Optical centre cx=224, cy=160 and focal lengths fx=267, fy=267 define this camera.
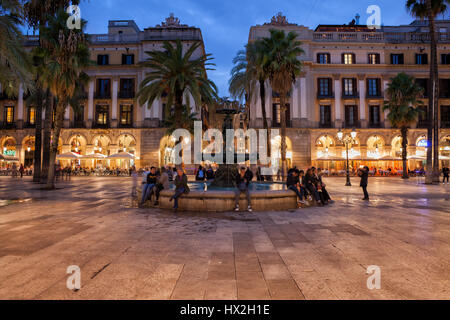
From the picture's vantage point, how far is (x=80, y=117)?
37938 mm

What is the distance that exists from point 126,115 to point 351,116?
32106 mm

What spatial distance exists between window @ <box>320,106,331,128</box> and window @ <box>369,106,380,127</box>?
5.90m

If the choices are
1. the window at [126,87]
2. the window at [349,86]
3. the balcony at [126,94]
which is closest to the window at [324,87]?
the window at [349,86]

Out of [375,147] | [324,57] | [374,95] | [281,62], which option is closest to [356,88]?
[374,95]

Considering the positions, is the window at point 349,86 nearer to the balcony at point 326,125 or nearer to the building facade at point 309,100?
the building facade at point 309,100

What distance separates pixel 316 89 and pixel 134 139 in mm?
26589

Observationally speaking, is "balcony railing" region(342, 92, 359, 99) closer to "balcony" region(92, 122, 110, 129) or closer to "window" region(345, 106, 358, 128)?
"window" region(345, 106, 358, 128)

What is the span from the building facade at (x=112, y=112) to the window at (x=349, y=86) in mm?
21399

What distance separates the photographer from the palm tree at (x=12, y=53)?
846 centimetres

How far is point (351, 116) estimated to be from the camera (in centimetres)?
3809

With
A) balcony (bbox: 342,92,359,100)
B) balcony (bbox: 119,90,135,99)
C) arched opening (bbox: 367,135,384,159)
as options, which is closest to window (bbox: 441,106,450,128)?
arched opening (bbox: 367,135,384,159)

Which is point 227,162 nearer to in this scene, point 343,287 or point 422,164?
point 343,287

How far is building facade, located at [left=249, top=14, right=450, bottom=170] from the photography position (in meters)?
37.1

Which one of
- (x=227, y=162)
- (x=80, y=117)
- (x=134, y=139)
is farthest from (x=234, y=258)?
(x=80, y=117)
